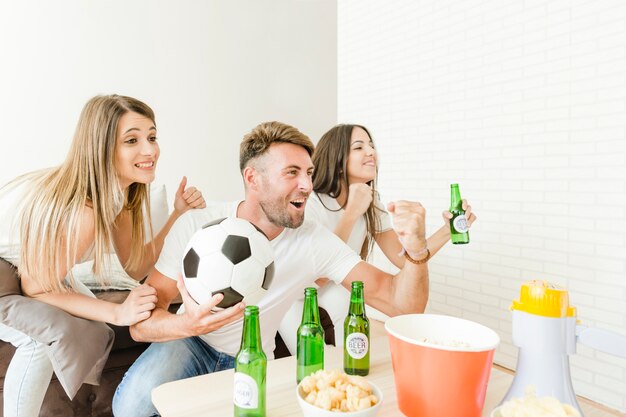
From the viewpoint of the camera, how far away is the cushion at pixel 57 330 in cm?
156

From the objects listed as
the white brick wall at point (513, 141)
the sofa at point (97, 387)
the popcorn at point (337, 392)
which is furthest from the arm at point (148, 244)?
the white brick wall at point (513, 141)

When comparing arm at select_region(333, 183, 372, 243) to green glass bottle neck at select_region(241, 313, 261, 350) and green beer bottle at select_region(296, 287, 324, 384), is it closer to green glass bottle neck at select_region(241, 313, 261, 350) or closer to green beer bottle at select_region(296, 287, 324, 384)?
green beer bottle at select_region(296, 287, 324, 384)

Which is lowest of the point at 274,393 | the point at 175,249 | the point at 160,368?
the point at 160,368

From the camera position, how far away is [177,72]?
3.48 meters

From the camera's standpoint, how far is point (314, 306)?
1.08m

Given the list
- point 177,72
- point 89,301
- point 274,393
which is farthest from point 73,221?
point 177,72

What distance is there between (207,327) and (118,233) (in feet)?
3.07

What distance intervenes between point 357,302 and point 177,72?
291cm

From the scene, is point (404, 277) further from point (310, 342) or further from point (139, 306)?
point (139, 306)

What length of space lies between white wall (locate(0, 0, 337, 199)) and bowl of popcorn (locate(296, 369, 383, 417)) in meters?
2.86

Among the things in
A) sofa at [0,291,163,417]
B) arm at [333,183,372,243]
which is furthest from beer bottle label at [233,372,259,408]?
sofa at [0,291,163,417]

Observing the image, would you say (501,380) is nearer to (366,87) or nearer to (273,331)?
(273,331)

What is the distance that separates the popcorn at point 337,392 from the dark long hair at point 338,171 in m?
1.45

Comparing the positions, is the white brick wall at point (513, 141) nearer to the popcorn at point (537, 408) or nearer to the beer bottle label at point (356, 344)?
the beer bottle label at point (356, 344)
